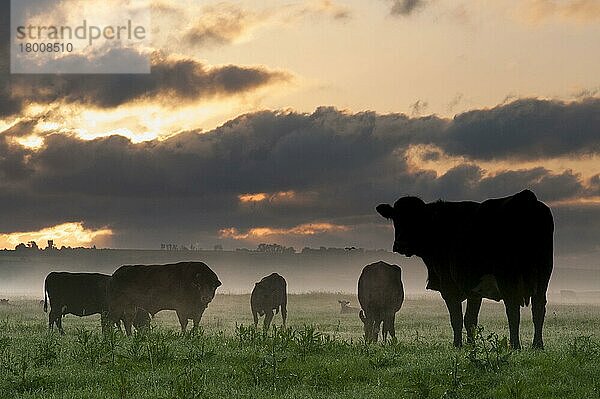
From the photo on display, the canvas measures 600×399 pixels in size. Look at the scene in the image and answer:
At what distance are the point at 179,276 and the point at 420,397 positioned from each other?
59.7ft

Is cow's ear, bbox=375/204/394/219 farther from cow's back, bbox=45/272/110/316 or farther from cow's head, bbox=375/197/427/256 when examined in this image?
cow's back, bbox=45/272/110/316

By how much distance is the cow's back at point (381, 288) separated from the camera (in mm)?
27203

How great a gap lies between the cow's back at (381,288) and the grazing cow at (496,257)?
7996 mm

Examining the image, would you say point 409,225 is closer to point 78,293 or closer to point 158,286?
point 158,286

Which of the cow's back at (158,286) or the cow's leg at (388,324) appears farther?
the cow's back at (158,286)

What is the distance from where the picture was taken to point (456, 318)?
58.8 ft

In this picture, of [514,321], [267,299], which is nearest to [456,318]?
[514,321]

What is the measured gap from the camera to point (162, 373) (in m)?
14.0

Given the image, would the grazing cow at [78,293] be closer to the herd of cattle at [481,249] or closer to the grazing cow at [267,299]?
the grazing cow at [267,299]

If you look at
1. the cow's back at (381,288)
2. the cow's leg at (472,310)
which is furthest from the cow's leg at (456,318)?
the cow's back at (381,288)

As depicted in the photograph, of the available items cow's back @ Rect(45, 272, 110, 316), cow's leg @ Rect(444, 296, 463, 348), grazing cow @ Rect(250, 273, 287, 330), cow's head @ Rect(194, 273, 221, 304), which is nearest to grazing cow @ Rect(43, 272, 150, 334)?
cow's back @ Rect(45, 272, 110, 316)

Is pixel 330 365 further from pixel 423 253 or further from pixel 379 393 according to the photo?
pixel 423 253

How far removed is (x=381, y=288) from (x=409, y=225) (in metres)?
8.06

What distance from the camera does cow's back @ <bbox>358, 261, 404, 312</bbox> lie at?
27.2 meters
